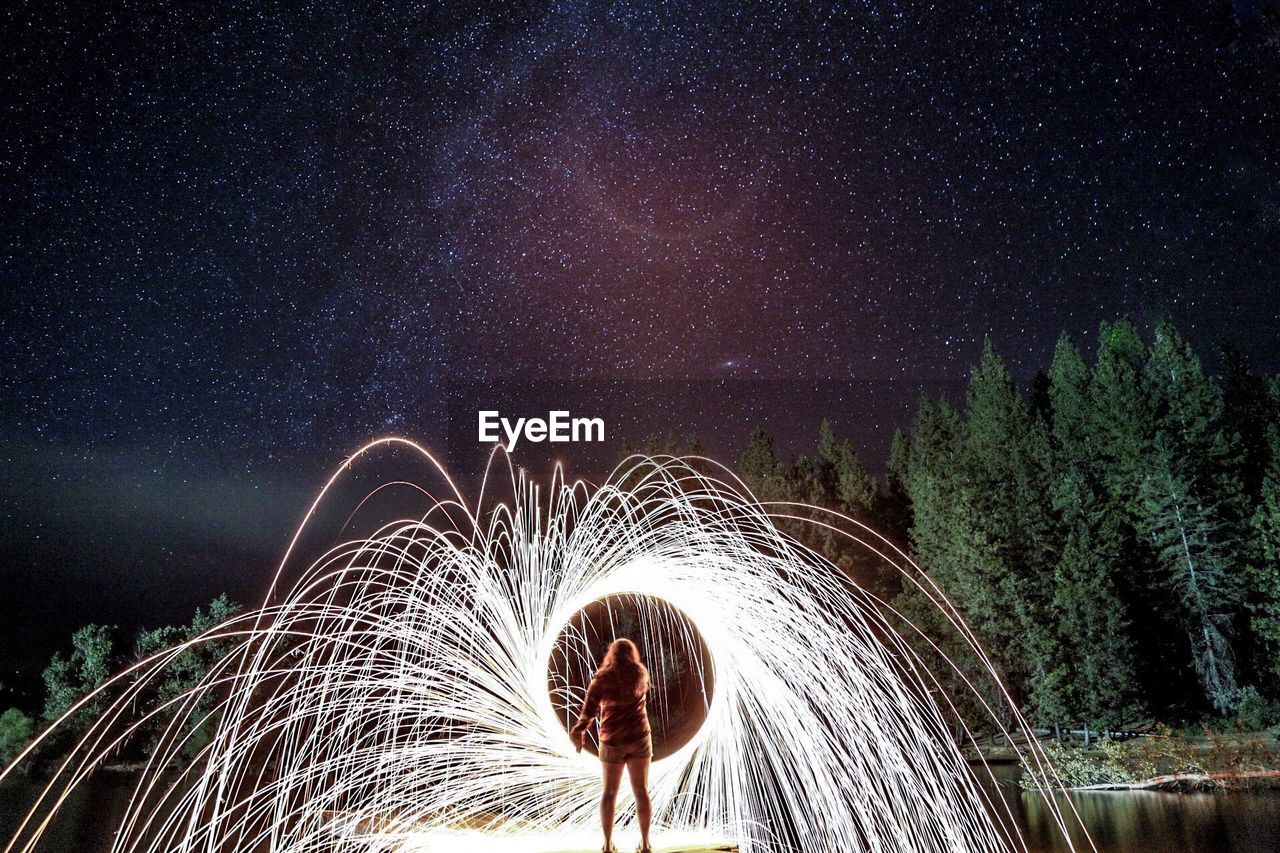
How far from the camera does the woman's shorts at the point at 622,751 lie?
5387mm

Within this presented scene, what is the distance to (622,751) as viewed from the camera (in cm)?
539

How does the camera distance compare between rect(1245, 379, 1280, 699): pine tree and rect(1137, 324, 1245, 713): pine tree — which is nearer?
rect(1245, 379, 1280, 699): pine tree

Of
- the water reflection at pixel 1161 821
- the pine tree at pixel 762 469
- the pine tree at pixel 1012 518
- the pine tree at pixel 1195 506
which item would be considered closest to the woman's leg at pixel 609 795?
the water reflection at pixel 1161 821

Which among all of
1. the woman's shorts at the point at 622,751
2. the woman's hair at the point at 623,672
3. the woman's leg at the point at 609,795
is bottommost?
the woman's leg at the point at 609,795

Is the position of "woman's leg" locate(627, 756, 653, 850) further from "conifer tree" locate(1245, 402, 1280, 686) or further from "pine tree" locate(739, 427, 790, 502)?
"pine tree" locate(739, 427, 790, 502)

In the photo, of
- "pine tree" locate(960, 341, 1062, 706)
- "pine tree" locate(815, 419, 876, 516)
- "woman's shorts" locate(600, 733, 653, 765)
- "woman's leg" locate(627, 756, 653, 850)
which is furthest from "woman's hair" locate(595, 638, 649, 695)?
"pine tree" locate(815, 419, 876, 516)

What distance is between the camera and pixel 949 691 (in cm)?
2077

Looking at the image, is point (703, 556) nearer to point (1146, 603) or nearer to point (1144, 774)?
point (1144, 774)

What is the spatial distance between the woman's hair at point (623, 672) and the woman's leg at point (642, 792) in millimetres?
476

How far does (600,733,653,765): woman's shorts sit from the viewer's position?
5.39 metres

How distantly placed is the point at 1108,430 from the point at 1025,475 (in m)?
2.62

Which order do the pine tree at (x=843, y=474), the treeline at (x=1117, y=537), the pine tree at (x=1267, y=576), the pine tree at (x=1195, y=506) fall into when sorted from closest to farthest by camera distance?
the pine tree at (x=1267, y=576), the treeline at (x=1117, y=537), the pine tree at (x=1195, y=506), the pine tree at (x=843, y=474)

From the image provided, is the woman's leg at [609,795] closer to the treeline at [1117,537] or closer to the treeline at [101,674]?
the treeline at [1117,537]

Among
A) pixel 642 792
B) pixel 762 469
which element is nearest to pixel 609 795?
pixel 642 792
